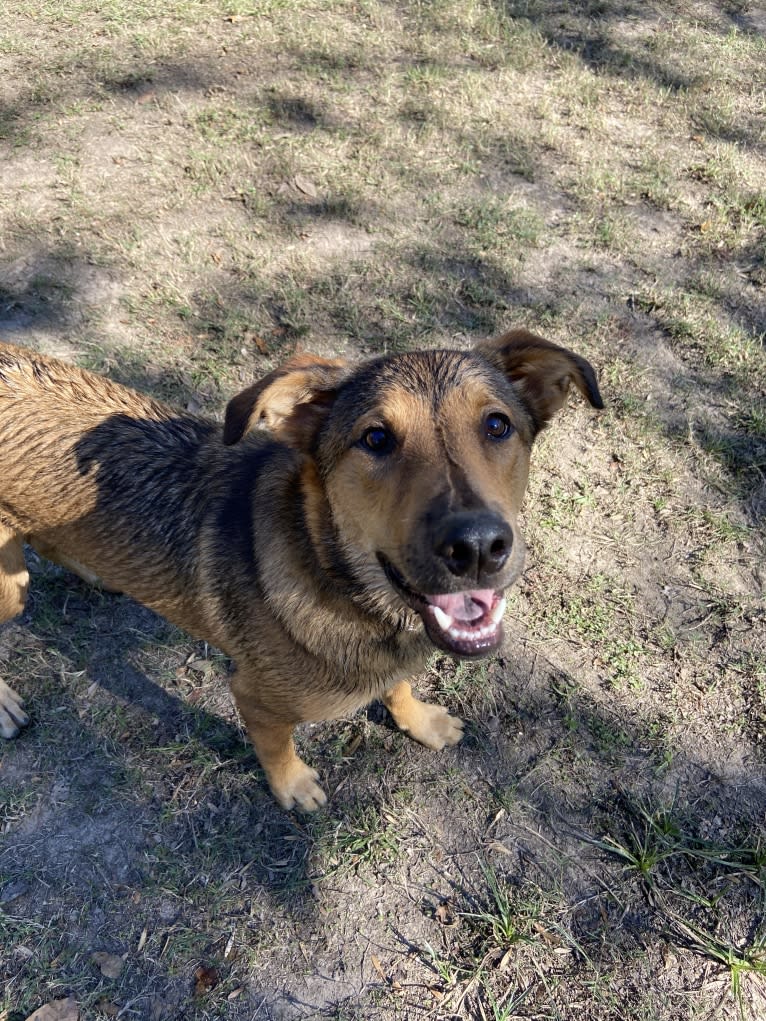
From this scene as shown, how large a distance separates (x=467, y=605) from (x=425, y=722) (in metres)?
1.25

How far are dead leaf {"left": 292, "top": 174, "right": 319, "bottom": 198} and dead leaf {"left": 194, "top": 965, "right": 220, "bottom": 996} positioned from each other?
558cm

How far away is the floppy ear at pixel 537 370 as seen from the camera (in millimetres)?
2547

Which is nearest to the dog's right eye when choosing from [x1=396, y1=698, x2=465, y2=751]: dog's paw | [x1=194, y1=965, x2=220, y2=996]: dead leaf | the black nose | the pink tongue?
the black nose

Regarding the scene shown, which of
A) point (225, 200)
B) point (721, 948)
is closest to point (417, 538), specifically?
point (721, 948)

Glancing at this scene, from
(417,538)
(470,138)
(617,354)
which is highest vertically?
(470,138)

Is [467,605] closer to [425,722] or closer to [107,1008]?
[425,722]

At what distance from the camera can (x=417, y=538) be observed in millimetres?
2070

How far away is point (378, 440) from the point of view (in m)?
2.35

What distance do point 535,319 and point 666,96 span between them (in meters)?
3.74

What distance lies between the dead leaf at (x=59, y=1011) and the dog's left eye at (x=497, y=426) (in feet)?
9.32

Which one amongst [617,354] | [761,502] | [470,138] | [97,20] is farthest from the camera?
[97,20]

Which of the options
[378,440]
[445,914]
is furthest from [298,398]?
[445,914]

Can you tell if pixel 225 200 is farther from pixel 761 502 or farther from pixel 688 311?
pixel 761 502

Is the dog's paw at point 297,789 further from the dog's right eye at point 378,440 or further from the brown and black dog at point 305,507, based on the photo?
the dog's right eye at point 378,440
